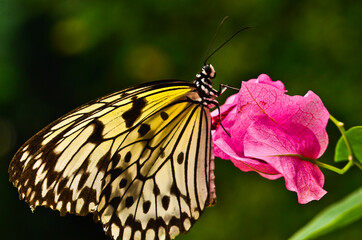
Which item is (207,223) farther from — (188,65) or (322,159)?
(188,65)

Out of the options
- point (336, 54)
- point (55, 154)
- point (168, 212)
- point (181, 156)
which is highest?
point (55, 154)

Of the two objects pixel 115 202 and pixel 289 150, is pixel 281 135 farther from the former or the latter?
pixel 115 202

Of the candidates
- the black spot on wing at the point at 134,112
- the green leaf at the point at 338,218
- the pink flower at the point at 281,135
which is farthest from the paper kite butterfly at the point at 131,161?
the green leaf at the point at 338,218

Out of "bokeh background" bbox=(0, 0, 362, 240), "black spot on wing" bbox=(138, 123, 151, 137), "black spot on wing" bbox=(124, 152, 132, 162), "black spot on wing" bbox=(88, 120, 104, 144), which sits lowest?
"bokeh background" bbox=(0, 0, 362, 240)

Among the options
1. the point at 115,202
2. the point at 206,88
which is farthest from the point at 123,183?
the point at 206,88

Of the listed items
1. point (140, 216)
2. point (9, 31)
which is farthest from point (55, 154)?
point (9, 31)

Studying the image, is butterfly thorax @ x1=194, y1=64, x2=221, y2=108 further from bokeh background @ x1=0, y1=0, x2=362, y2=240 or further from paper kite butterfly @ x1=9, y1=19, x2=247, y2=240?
bokeh background @ x1=0, y1=0, x2=362, y2=240

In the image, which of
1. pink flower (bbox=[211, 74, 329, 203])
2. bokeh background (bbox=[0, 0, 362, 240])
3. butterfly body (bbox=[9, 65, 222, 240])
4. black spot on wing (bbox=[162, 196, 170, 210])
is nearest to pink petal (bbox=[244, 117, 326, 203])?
pink flower (bbox=[211, 74, 329, 203])
